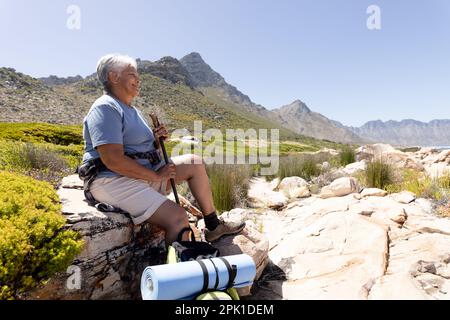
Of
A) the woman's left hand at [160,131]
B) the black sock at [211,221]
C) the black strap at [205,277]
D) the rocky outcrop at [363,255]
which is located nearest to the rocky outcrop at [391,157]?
the rocky outcrop at [363,255]

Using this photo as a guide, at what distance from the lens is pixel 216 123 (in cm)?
9175

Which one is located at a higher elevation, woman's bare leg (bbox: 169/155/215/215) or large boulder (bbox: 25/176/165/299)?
woman's bare leg (bbox: 169/155/215/215)

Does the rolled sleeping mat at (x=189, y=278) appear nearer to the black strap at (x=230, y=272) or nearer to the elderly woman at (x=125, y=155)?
the black strap at (x=230, y=272)

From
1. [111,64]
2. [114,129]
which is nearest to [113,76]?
[111,64]

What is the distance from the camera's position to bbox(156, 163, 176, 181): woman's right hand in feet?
9.52

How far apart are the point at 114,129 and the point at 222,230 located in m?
1.49

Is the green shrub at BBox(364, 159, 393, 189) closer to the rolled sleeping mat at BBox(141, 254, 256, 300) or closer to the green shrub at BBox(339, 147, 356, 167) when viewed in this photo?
the rolled sleeping mat at BBox(141, 254, 256, 300)

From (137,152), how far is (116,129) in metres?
0.38

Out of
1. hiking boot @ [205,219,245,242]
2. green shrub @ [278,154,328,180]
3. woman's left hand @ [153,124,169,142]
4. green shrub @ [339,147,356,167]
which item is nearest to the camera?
woman's left hand @ [153,124,169,142]

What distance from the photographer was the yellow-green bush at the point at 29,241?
1.92m

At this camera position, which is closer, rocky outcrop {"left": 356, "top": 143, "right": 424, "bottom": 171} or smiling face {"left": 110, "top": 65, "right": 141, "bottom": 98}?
smiling face {"left": 110, "top": 65, "right": 141, "bottom": 98}

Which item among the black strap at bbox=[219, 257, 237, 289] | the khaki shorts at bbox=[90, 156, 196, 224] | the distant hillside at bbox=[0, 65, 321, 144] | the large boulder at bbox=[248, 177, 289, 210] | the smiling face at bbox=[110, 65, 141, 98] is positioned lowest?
the large boulder at bbox=[248, 177, 289, 210]

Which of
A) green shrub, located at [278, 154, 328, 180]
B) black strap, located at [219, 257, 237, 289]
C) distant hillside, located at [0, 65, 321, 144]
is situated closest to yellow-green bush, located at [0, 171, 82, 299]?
black strap, located at [219, 257, 237, 289]
